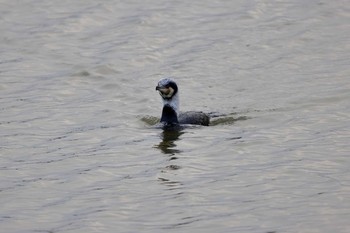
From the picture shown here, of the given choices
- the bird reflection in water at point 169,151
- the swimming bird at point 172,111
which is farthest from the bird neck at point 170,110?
the bird reflection in water at point 169,151

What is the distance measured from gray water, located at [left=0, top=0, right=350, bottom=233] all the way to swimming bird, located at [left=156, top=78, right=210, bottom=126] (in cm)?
34

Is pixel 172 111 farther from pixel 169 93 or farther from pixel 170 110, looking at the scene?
pixel 169 93

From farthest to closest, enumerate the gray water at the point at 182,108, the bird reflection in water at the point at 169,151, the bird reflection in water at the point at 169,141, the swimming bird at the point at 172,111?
the swimming bird at the point at 172,111 → the bird reflection in water at the point at 169,141 → the bird reflection in water at the point at 169,151 → the gray water at the point at 182,108

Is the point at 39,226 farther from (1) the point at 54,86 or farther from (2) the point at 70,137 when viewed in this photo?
(1) the point at 54,86

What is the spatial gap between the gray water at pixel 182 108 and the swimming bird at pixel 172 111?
1.12ft

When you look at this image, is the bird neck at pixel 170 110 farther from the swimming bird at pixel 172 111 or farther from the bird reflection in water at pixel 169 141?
the bird reflection in water at pixel 169 141

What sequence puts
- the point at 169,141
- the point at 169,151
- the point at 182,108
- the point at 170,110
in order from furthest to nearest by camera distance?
1. the point at 182,108
2. the point at 170,110
3. the point at 169,141
4. the point at 169,151

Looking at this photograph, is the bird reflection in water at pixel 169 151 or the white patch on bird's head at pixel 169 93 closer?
the bird reflection in water at pixel 169 151

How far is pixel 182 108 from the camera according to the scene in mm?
20594

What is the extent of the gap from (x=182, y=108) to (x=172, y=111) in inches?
57.8

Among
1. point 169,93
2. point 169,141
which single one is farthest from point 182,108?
point 169,141

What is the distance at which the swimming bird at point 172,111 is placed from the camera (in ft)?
62.4

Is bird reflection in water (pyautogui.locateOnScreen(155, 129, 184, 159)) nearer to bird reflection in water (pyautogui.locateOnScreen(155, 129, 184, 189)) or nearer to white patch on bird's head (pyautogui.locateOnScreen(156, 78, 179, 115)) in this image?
bird reflection in water (pyautogui.locateOnScreen(155, 129, 184, 189))

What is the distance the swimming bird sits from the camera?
1903 cm
